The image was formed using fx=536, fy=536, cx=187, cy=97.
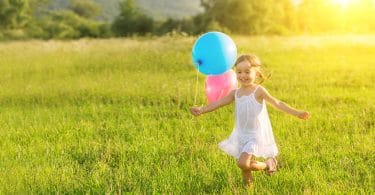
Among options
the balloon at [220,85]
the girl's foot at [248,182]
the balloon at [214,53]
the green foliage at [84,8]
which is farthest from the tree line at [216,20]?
the girl's foot at [248,182]

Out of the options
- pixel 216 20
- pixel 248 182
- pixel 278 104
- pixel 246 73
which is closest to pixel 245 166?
→ pixel 248 182

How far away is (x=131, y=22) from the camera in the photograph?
49.1 metres

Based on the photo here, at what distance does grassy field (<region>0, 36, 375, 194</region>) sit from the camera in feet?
16.6

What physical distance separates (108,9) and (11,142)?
143 metres

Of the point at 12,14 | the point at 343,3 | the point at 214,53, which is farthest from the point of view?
the point at 343,3

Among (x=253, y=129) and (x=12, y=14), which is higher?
(x=253, y=129)

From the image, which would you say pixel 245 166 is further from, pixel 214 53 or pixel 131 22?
pixel 131 22

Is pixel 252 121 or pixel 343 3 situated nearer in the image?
pixel 252 121

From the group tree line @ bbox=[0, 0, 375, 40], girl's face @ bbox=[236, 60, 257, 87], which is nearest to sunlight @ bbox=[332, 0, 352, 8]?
tree line @ bbox=[0, 0, 375, 40]

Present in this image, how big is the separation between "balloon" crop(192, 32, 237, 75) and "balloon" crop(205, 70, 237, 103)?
20.9 inches

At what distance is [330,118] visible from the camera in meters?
7.91

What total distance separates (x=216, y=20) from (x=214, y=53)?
41.5m

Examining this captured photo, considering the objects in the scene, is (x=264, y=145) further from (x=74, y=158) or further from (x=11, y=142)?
(x=11, y=142)

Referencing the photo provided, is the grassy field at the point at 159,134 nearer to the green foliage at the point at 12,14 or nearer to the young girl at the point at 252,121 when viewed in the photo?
the young girl at the point at 252,121
